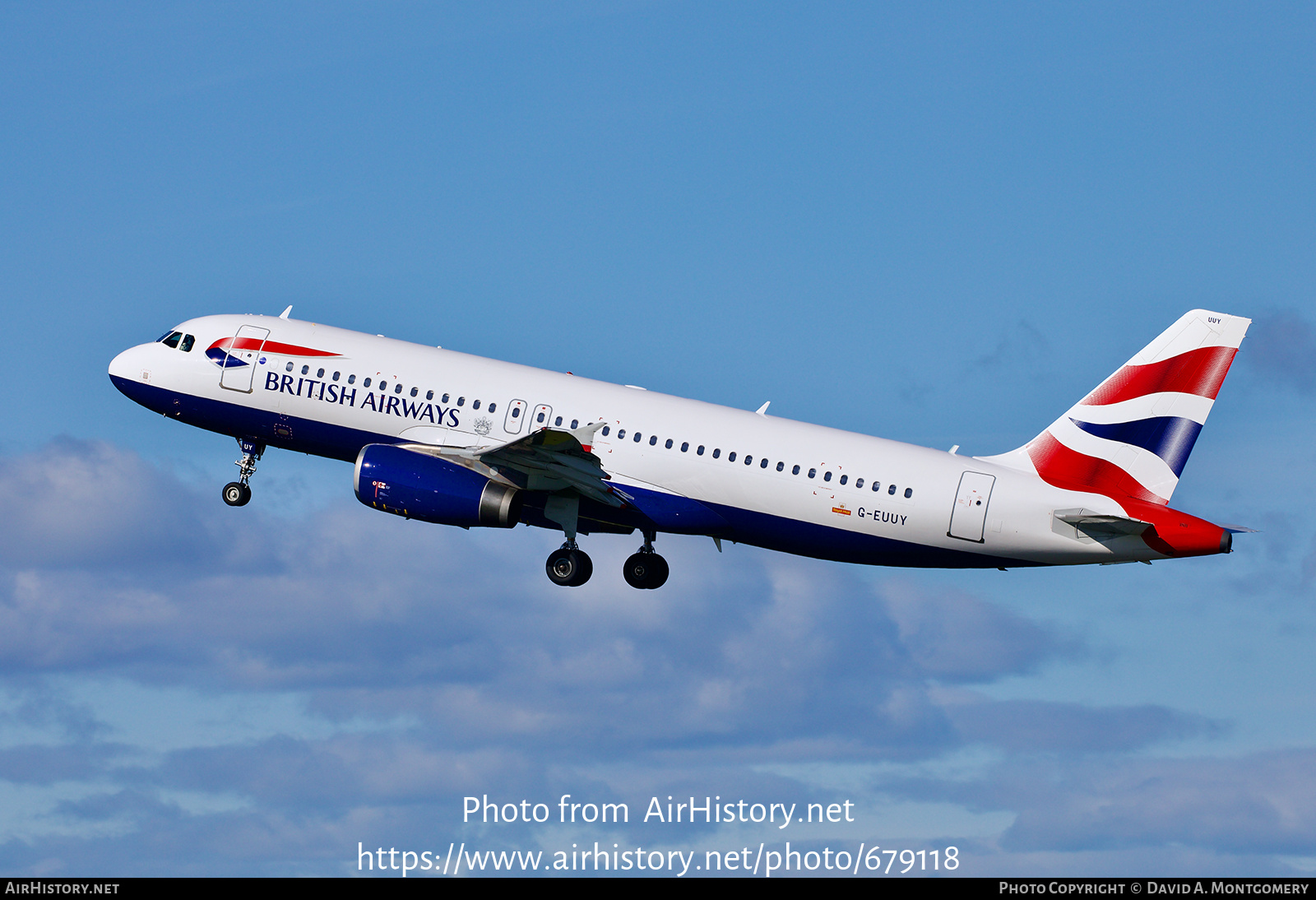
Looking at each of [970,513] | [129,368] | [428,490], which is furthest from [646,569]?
[129,368]

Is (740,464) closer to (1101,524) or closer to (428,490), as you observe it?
(428,490)

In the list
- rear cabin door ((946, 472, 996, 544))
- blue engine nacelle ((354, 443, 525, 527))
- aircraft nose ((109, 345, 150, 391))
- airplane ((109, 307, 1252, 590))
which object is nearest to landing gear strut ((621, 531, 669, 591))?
airplane ((109, 307, 1252, 590))

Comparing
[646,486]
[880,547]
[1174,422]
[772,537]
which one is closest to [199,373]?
[646,486]

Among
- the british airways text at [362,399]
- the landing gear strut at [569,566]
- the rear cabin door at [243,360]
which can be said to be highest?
the rear cabin door at [243,360]

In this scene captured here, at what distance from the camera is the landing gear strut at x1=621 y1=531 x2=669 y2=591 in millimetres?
47938

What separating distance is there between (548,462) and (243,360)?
11245mm

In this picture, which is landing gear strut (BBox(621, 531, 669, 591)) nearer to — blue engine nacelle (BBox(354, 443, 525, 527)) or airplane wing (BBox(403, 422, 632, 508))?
airplane wing (BBox(403, 422, 632, 508))

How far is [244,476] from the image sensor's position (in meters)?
48.9

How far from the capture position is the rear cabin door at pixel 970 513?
42812mm

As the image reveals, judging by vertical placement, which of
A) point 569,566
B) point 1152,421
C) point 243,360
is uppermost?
point 243,360

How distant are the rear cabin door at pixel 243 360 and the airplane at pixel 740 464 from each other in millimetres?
720

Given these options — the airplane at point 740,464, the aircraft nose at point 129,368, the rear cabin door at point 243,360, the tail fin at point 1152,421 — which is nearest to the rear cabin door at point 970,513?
the airplane at point 740,464

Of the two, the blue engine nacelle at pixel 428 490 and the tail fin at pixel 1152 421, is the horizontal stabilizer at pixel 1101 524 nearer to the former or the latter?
the tail fin at pixel 1152 421
